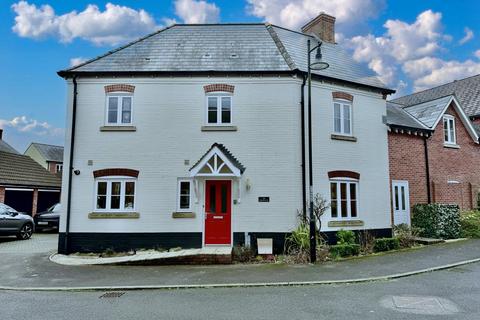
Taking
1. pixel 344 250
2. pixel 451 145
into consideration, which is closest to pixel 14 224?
pixel 344 250

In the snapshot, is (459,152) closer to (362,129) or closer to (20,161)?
(362,129)

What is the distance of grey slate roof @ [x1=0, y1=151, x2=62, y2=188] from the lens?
75.2ft

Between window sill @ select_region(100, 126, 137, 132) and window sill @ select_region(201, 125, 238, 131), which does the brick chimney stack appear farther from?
window sill @ select_region(100, 126, 137, 132)

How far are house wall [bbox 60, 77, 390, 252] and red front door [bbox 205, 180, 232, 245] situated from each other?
0.27 m

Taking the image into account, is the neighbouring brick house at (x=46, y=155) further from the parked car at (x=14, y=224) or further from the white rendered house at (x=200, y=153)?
the white rendered house at (x=200, y=153)

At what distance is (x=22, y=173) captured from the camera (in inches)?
964

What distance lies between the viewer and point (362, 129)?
48.6ft

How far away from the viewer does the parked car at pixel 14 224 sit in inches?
674

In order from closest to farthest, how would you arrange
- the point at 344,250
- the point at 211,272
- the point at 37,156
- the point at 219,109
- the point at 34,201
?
the point at 211,272, the point at 344,250, the point at 219,109, the point at 34,201, the point at 37,156

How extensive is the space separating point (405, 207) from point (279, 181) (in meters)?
6.80

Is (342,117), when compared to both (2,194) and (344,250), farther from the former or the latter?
(2,194)

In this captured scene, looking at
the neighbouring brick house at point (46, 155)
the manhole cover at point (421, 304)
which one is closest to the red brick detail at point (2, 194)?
the manhole cover at point (421, 304)

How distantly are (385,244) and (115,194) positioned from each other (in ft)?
33.2

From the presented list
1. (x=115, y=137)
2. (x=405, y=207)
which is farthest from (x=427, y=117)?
(x=115, y=137)
